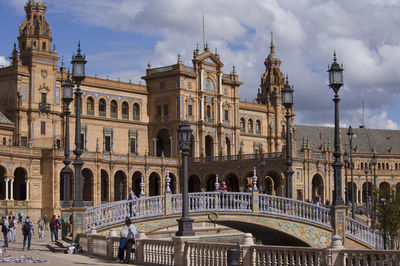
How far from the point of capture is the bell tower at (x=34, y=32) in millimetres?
67000

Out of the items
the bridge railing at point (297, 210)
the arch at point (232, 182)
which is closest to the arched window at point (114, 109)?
the arch at point (232, 182)

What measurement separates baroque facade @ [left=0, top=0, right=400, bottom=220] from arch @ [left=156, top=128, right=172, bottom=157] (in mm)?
114

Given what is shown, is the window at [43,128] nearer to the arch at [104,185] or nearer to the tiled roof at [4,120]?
the tiled roof at [4,120]

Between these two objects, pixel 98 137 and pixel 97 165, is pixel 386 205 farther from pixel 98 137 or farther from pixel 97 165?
pixel 98 137

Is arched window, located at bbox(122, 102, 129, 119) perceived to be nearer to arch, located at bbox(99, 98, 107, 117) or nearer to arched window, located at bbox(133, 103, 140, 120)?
arched window, located at bbox(133, 103, 140, 120)

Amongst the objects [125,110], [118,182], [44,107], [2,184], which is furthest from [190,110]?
[2,184]

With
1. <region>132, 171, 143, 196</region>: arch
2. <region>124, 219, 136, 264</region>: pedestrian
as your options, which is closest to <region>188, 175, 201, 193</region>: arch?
<region>132, 171, 143, 196</region>: arch

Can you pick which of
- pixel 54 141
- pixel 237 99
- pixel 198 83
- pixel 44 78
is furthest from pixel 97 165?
pixel 237 99

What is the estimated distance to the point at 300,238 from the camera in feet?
104

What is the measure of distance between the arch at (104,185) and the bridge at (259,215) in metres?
37.9

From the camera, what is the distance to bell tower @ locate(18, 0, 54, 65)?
220 feet

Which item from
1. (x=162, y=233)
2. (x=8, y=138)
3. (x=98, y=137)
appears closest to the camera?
(x=162, y=233)

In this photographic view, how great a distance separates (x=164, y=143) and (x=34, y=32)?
20463 mm

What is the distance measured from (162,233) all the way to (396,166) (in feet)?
224
